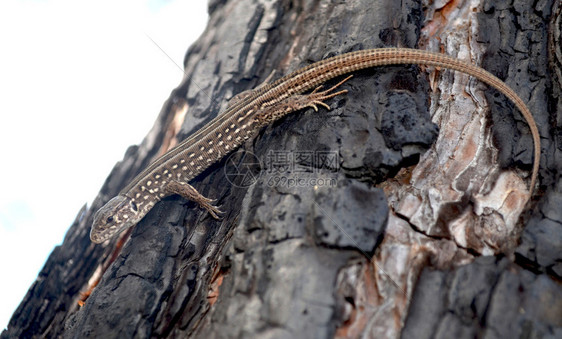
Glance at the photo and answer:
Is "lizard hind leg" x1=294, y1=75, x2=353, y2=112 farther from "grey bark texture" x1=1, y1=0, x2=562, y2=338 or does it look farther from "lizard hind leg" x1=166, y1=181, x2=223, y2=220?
"lizard hind leg" x1=166, y1=181, x2=223, y2=220

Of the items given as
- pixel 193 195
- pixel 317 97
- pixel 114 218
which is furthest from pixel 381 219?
pixel 114 218

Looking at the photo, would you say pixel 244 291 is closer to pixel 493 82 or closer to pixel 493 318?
pixel 493 318

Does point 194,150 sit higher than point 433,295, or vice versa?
point 194,150

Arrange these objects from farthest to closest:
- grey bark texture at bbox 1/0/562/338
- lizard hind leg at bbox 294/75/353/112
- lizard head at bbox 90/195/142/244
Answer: lizard head at bbox 90/195/142/244 → lizard hind leg at bbox 294/75/353/112 → grey bark texture at bbox 1/0/562/338

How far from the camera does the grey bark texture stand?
10.3 feet

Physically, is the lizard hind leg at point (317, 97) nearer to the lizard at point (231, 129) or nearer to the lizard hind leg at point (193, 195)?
the lizard at point (231, 129)

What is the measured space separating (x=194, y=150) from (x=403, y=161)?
11.6 feet

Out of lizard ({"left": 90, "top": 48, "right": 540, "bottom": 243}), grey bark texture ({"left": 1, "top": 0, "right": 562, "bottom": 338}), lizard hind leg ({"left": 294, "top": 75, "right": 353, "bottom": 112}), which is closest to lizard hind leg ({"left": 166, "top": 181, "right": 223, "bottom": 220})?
lizard ({"left": 90, "top": 48, "right": 540, "bottom": 243})

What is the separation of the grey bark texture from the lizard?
0.19 meters

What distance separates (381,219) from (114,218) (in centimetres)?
462

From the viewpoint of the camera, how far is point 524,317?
2885mm

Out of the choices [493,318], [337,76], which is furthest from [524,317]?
[337,76]

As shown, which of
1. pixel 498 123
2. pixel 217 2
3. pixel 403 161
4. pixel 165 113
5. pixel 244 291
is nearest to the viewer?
pixel 244 291

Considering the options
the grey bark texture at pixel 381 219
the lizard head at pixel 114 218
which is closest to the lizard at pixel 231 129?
the lizard head at pixel 114 218
